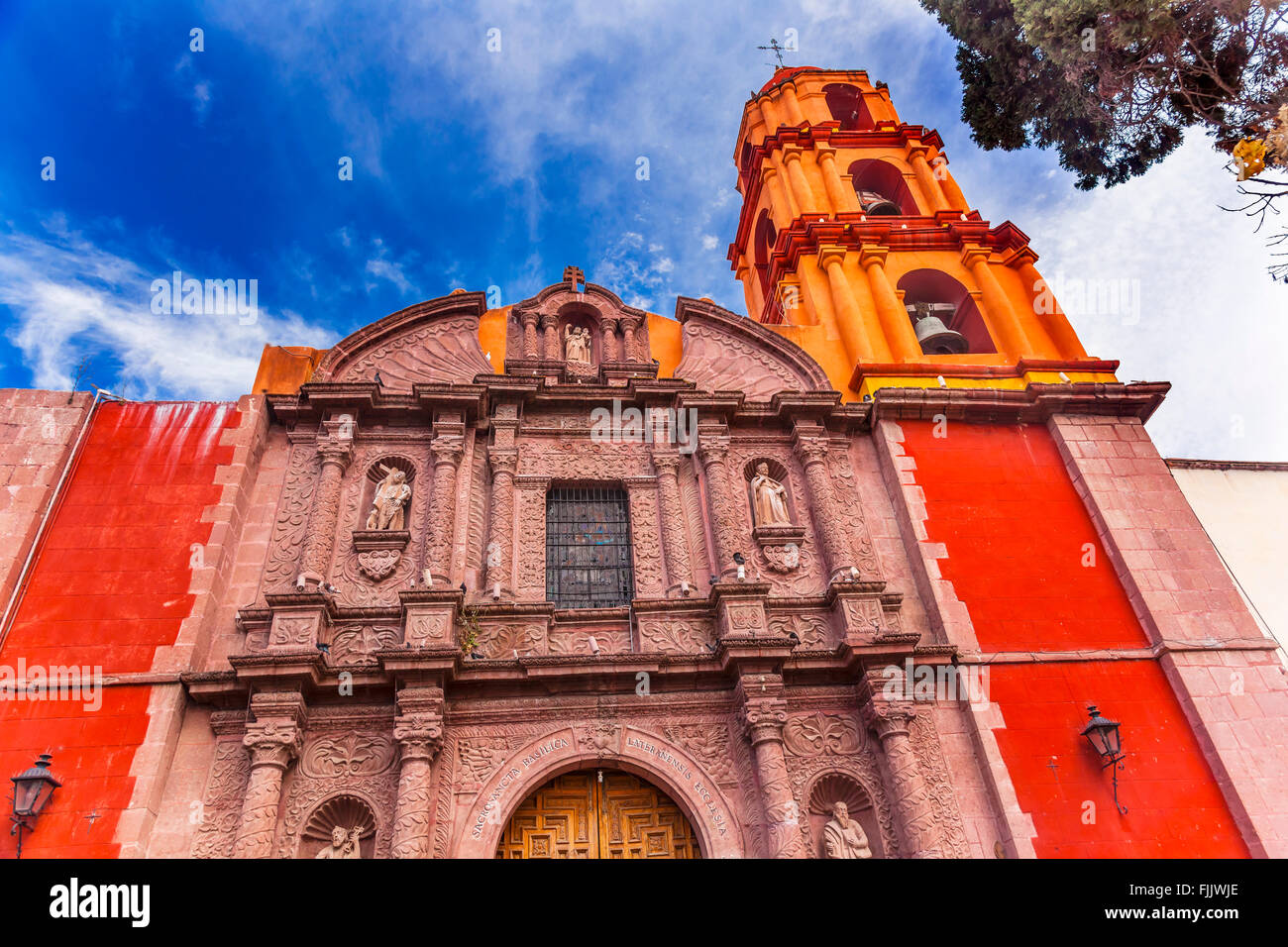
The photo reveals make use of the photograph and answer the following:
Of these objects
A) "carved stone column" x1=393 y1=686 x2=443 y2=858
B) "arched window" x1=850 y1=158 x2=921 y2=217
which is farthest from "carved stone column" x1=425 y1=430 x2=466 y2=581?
"arched window" x1=850 y1=158 x2=921 y2=217

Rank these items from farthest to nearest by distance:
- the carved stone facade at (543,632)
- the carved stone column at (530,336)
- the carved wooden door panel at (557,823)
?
the carved stone column at (530,336) < the carved wooden door panel at (557,823) < the carved stone facade at (543,632)

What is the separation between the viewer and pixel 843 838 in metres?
8.41

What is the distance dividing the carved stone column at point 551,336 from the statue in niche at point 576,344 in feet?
0.50

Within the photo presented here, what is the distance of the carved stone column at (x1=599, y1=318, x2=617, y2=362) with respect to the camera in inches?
502

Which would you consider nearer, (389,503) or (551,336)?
(389,503)

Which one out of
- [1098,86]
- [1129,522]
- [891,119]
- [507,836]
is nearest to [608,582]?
[507,836]

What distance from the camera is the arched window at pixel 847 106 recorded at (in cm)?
1952

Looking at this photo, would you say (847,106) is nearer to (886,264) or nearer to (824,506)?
(886,264)

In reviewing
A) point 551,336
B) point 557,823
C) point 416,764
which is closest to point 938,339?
point 551,336

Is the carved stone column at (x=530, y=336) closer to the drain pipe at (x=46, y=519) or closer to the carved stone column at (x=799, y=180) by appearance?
the drain pipe at (x=46, y=519)

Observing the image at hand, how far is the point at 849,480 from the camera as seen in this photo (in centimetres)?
1146

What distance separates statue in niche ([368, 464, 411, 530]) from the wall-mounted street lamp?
27.2 ft

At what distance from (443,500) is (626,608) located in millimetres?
2751

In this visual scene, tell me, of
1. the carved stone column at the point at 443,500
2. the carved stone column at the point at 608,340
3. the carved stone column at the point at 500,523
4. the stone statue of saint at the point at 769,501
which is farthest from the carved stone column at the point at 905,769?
the carved stone column at the point at 608,340
